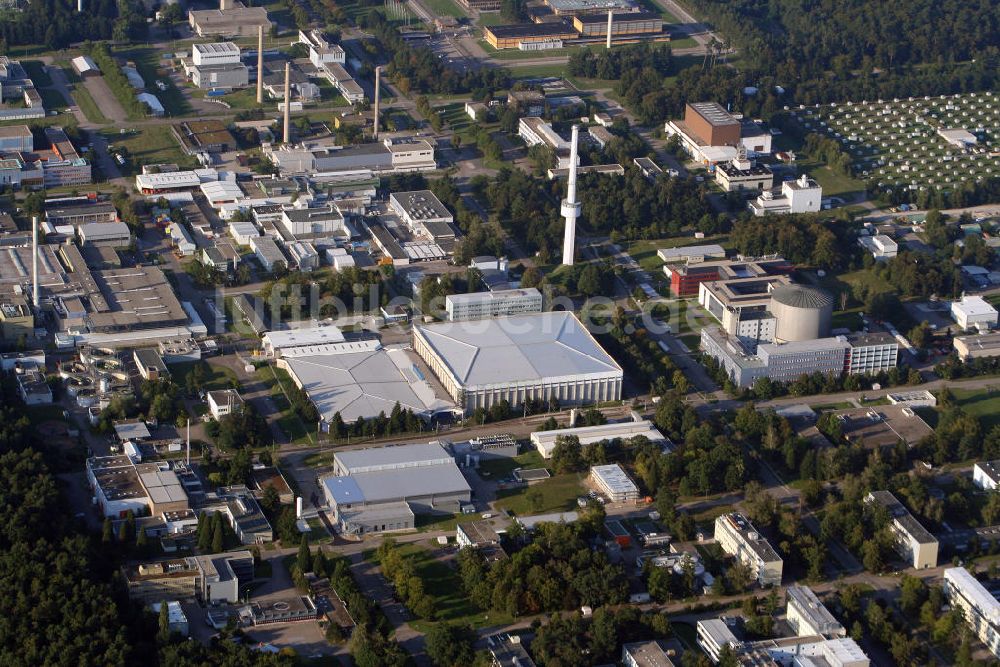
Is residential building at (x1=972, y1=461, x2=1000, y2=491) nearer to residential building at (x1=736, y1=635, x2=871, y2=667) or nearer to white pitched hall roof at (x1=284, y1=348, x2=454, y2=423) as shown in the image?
residential building at (x1=736, y1=635, x2=871, y2=667)

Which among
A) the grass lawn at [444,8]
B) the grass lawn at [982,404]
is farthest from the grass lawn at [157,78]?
the grass lawn at [982,404]

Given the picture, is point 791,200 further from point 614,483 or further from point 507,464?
point 614,483

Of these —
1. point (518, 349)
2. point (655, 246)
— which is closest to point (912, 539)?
point (518, 349)

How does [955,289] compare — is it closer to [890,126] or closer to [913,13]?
[890,126]

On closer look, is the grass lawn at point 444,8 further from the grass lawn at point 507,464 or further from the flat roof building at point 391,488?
the flat roof building at point 391,488

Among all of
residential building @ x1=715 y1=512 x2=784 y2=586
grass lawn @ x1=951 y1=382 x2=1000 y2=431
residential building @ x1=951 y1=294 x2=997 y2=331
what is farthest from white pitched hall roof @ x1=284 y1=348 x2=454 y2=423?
residential building @ x1=951 y1=294 x2=997 y2=331

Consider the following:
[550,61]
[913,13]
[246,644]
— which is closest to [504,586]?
[246,644]
